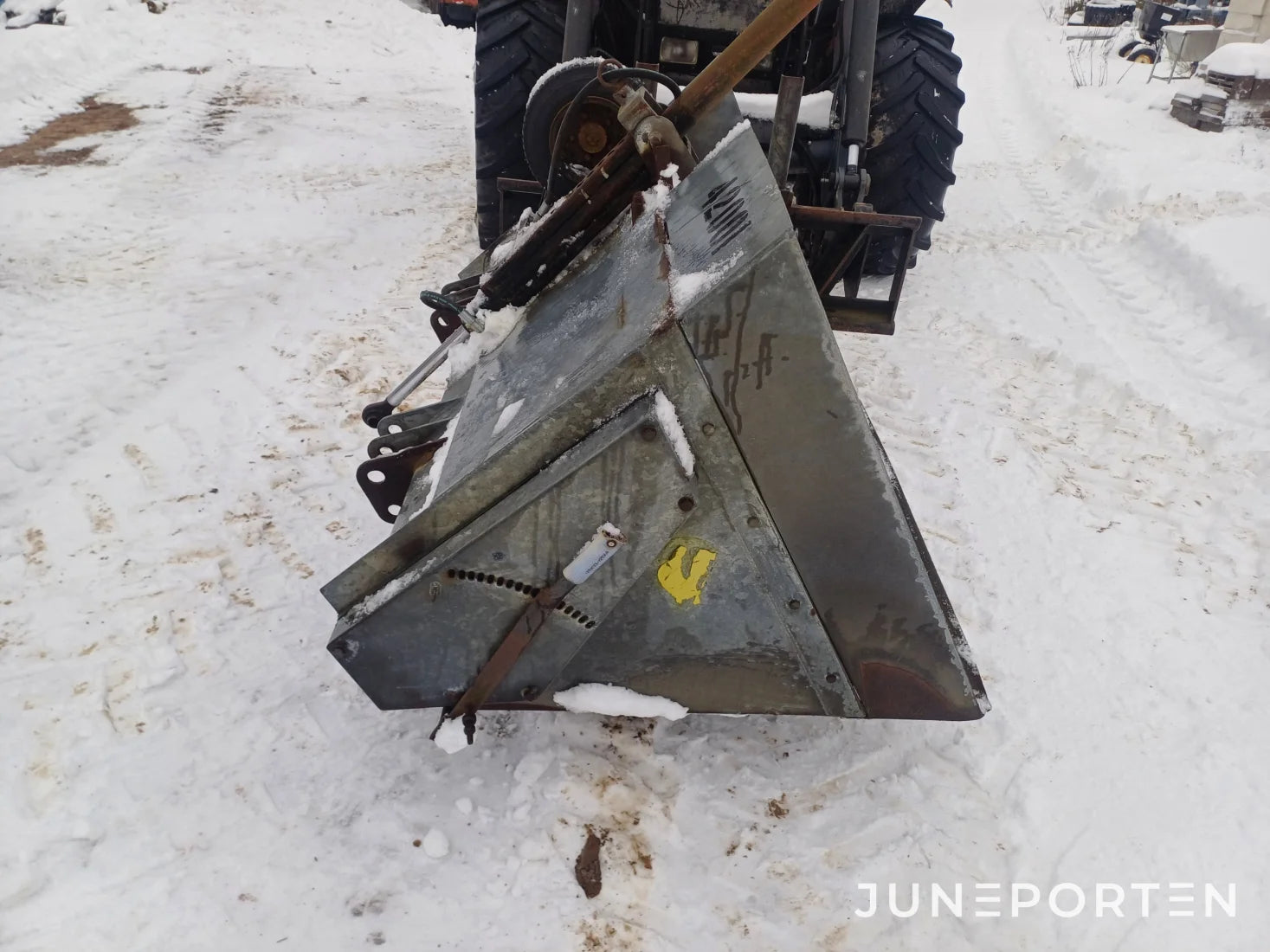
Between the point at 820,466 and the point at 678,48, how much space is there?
3.44 meters

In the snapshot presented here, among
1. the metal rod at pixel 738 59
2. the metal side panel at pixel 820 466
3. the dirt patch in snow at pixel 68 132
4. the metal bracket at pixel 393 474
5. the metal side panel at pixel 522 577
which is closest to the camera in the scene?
the metal side panel at pixel 820 466

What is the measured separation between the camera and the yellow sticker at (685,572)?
1812mm

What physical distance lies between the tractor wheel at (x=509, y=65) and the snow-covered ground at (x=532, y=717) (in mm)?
727

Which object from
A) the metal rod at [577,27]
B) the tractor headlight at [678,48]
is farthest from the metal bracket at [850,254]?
the tractor headlight at [678,48]

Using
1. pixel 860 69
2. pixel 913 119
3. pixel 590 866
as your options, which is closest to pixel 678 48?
pixel 860 69

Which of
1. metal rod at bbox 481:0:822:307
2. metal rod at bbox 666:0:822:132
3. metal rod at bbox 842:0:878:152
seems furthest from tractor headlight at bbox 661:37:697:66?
metal rod at bbox 666:0:822:132

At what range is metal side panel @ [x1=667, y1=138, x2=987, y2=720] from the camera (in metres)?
1.61

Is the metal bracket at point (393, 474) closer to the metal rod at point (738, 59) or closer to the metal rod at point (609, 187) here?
the metal rod at point (609, 187)

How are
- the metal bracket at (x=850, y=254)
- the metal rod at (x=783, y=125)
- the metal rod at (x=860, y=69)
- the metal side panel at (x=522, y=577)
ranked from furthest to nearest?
the metal rod at (x=860, y=69) < the metal bracket at (x=850, y=254) < the metal rod at (x=783, y=125) < the metal side panel at (x=522, y=577)

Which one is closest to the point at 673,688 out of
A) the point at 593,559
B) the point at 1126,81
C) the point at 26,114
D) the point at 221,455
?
the point at 593,559

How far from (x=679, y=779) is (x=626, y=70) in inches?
75.9

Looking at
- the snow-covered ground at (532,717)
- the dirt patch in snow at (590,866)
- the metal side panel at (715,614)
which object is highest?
the metal side panel at (715,614)

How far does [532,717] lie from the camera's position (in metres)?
2.17

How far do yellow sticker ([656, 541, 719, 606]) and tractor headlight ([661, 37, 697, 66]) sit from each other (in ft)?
11.3
